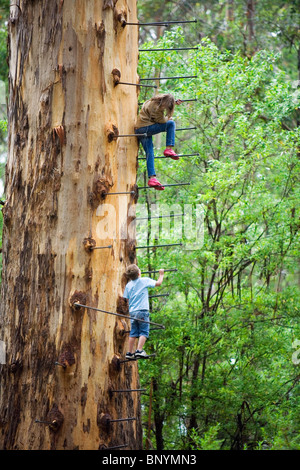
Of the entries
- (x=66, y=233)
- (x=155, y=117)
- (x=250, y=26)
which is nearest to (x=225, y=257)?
(x=155, y=117)

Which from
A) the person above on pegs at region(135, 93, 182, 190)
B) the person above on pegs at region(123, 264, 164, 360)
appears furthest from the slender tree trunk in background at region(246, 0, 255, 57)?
the person above on pegs at region(123, 264, 164, 360)

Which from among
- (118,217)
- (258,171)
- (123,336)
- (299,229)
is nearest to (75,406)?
(123,336)

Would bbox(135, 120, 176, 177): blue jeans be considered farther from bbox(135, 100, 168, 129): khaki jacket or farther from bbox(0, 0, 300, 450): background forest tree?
bbox(0, 0, 300, 450): background forest tree

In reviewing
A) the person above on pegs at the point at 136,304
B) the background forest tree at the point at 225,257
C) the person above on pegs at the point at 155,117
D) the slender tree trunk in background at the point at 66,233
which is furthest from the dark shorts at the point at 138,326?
the background forest tree at the point at 225,257

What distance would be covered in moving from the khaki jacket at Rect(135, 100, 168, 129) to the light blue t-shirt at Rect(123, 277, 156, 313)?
163 centimetres

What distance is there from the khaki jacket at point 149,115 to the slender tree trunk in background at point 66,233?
0.15 meters

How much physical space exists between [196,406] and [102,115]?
598 centimetres

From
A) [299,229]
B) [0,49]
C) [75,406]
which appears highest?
[0,49]

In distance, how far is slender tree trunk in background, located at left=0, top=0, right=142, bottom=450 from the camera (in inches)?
195

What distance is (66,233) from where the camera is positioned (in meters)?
5.10

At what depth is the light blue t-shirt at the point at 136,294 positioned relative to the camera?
5.22 m

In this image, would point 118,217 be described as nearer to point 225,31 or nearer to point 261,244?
point 261,244

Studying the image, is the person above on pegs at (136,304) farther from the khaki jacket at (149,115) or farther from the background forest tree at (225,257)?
the background forest tree at (225,257)

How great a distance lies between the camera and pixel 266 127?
961 cm
